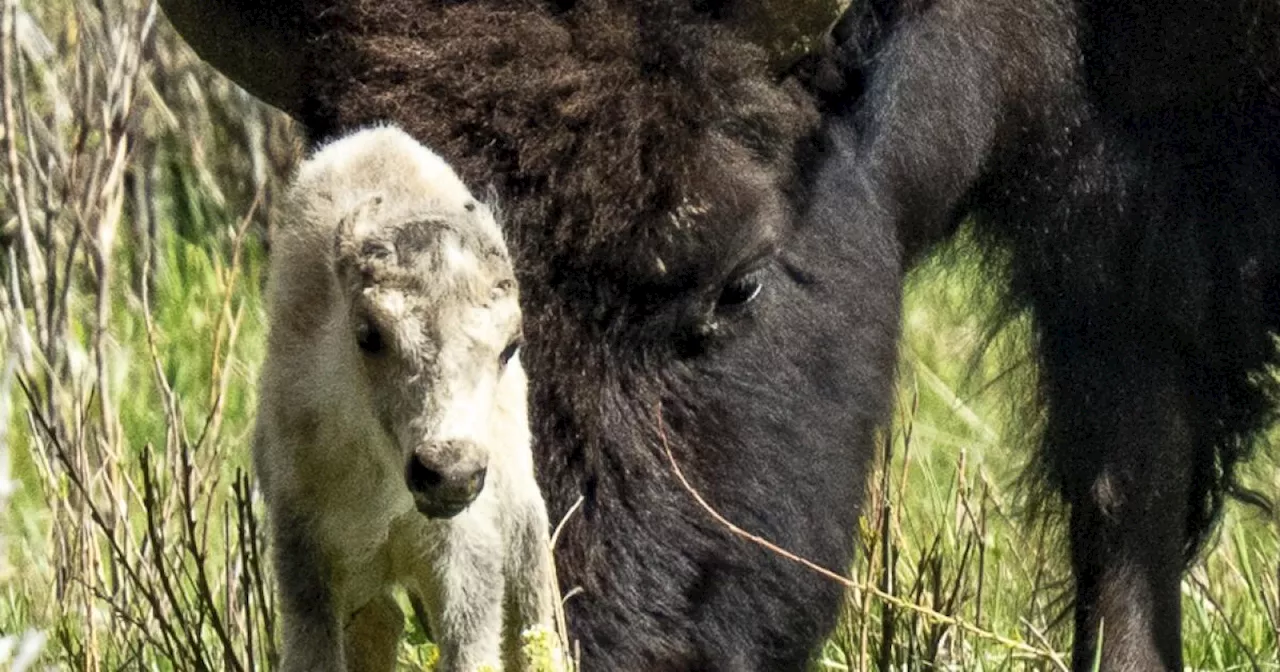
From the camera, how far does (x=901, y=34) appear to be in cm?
443

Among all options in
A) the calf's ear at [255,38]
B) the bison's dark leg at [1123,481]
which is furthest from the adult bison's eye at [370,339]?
the bison's dark leg at [1123,481]

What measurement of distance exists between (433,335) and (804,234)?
197 cm

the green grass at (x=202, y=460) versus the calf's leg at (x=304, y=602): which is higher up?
the calf's leg at (x=304, y=602)

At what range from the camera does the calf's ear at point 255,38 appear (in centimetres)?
383

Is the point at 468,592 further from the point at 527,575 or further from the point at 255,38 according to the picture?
the point at 255,38

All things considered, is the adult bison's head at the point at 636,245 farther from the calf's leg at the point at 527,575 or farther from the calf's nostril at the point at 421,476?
the calf's nostril at the point at 421,476

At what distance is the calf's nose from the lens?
217 cm

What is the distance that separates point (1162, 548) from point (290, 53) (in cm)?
234

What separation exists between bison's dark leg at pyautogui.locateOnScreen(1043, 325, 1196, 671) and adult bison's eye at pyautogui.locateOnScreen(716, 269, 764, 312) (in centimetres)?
123

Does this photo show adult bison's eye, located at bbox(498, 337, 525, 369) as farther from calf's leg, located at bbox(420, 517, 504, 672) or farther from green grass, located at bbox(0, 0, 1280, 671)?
green grass, located at bbox(0, 0, 1280, 671)

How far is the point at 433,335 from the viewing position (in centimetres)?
227

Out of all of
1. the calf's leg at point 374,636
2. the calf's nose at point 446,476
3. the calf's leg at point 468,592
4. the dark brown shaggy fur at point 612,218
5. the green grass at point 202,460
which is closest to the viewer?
the calf's nose at point 446,476

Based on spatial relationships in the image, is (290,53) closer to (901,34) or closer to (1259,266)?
(901,34)

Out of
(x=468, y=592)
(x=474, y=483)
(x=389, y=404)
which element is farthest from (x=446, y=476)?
(x=468, y=592)
